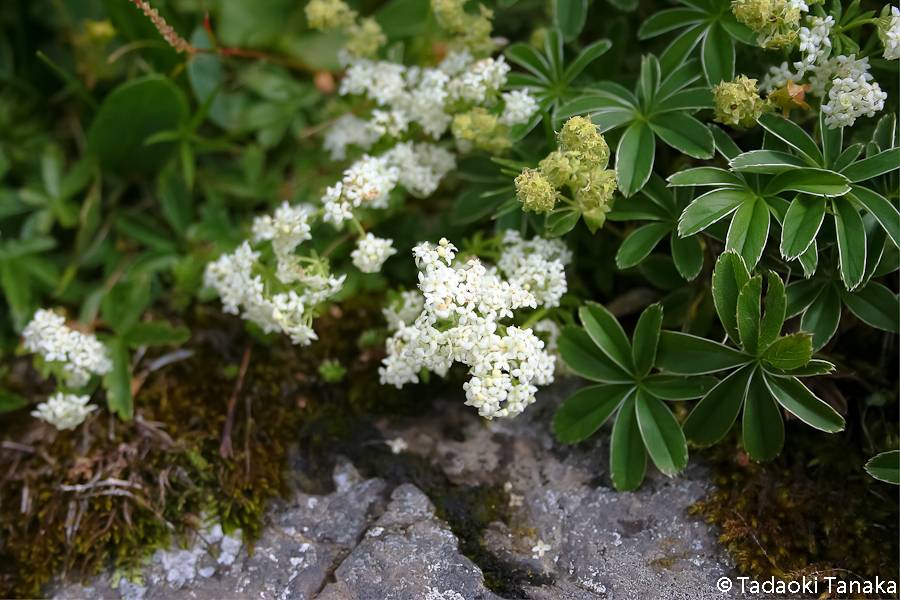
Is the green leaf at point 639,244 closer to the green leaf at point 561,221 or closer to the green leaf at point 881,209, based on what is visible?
the green leaf at point 561,221

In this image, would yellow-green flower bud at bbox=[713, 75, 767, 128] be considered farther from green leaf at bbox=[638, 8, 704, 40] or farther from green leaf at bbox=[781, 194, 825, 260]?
green leaf at bbox=[638, 8, 704, 40]

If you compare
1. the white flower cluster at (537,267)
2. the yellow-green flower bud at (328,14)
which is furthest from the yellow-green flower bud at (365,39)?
the white flower cluster at (537,267)

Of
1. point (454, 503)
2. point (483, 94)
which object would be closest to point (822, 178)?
point (483, 94)

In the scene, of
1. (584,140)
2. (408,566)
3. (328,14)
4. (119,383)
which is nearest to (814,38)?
(584,140)

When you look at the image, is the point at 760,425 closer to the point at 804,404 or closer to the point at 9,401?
the point at 804,404

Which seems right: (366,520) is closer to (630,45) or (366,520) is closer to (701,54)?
(701,54)

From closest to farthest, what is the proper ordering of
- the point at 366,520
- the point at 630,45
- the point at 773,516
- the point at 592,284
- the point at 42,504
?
the point at 773,516 < the point at 366,520 < the point at 42,504 < the point at 592,284 < the point at 630,45

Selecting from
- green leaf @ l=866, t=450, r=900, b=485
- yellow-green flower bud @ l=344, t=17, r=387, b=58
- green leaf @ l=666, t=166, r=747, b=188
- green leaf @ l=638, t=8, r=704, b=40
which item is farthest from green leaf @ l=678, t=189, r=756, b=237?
yellow-green flower bud @ l=344, t=17, r=387, b=58
